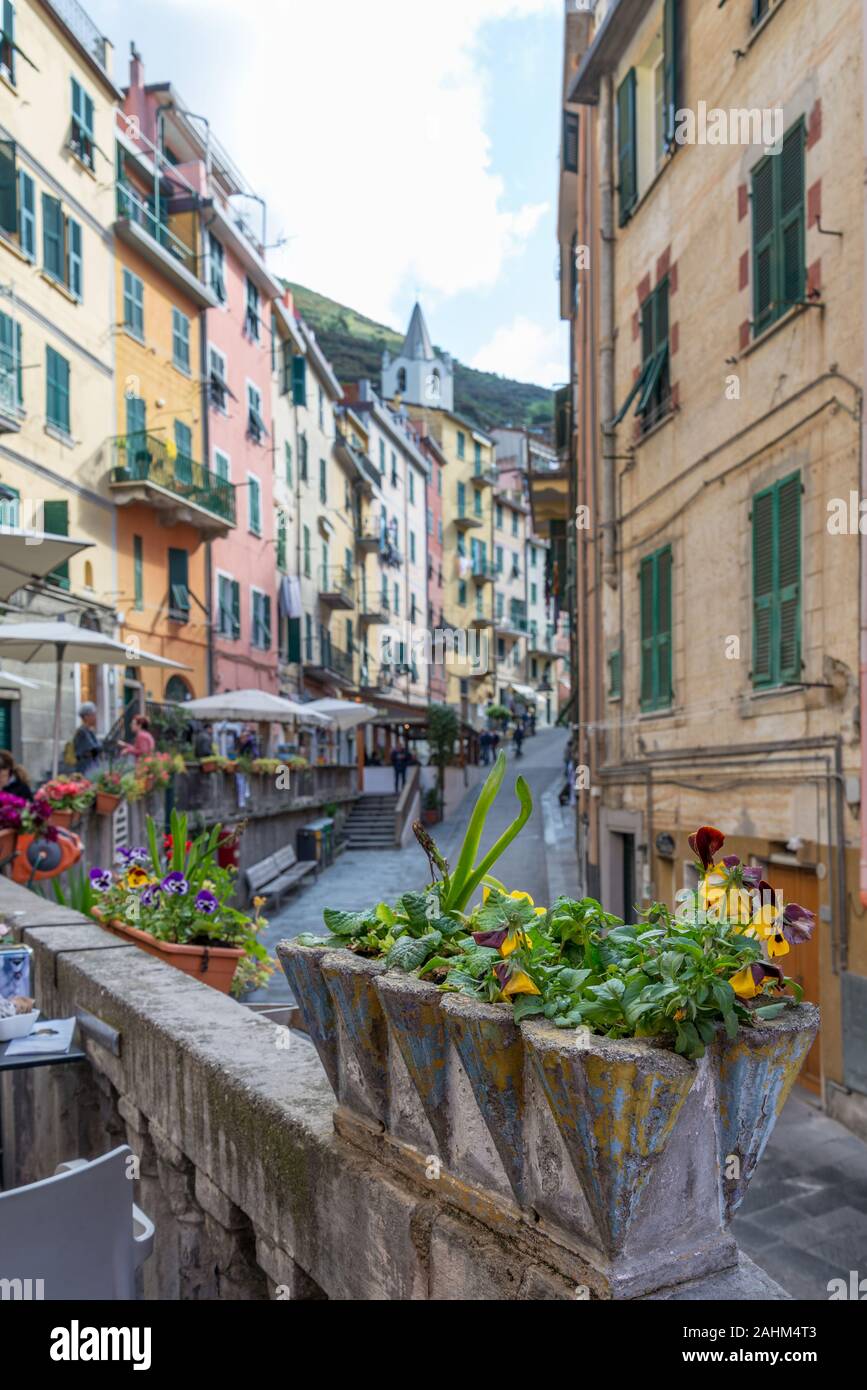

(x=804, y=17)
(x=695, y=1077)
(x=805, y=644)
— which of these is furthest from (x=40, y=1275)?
(x=804, y=17)

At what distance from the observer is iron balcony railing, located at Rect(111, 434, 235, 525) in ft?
71.3

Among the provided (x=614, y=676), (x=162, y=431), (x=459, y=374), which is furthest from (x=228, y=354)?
(x=459, y=374)

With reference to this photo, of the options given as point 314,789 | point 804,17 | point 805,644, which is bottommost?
point 314,789

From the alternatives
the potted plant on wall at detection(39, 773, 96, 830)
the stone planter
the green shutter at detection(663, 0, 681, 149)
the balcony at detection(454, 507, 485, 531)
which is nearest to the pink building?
the green shutter at detection(663, 0, 681, 149)

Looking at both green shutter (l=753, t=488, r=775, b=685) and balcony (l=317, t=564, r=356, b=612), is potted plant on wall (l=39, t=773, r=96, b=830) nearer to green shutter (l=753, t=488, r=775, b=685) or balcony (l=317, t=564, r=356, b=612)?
green shutter (l=753, t=488, r=775, b=685)

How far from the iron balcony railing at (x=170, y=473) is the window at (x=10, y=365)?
3.57m

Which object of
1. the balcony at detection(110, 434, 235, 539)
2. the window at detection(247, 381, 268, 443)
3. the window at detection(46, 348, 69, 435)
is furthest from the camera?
the window at detection(247, 381, 268, 443)

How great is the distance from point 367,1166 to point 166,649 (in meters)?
23.0

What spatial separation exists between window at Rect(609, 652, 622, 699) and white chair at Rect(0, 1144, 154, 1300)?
12.6m

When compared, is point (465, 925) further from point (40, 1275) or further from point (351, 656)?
point (351, 656)

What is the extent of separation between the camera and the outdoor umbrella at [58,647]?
38.2 feet

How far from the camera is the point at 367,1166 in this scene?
5.97 feet

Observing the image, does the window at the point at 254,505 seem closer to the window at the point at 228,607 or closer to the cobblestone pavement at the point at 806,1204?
the window at the point at 228,607

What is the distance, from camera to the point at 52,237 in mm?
19266
